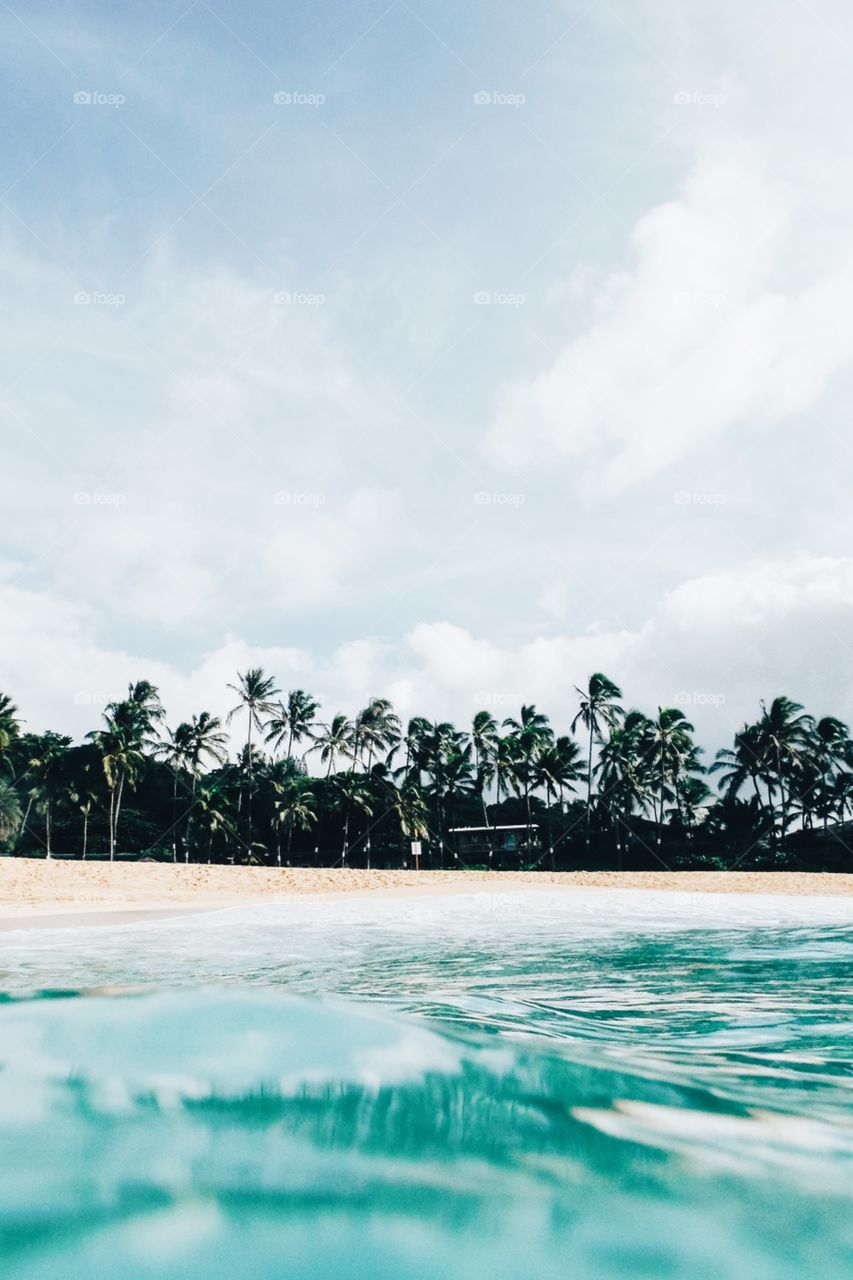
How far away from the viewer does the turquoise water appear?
1732mm

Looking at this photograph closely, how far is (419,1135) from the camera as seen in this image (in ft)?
7.58

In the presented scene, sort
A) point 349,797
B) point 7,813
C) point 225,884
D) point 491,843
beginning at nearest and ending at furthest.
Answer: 1. point 225,884
2. point 7,813
3. point 349,797
4. point 491,843

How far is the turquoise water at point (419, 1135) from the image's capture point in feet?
5.68

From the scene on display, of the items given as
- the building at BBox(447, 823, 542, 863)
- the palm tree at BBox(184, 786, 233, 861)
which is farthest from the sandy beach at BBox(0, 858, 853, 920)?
the palm tree at BBox(184, 786, 233, 861)

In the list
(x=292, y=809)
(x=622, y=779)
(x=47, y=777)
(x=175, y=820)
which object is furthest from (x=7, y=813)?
(x=622, y=779)

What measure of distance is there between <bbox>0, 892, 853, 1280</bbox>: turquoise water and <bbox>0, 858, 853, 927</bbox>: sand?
10540mm

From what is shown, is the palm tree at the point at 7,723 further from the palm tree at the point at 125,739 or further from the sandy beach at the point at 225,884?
the sandy beach at the point at 225,884

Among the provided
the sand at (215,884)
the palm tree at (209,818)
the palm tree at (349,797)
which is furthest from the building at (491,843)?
the sand at (215,884)

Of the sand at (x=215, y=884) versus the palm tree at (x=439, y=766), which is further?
the palm tree at (x=439, y=766)

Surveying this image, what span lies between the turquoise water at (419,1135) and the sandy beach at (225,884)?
37.2 feet

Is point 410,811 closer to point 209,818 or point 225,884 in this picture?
point 209,818

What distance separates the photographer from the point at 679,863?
44.9m

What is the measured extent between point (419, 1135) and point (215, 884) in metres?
25.5

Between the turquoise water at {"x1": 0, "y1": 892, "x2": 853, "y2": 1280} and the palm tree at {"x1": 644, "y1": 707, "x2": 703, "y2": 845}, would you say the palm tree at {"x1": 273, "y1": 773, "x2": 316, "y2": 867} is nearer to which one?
the palm tree at {"x1": 644, "y1": 707, "x2": 703, "y2": 845}
